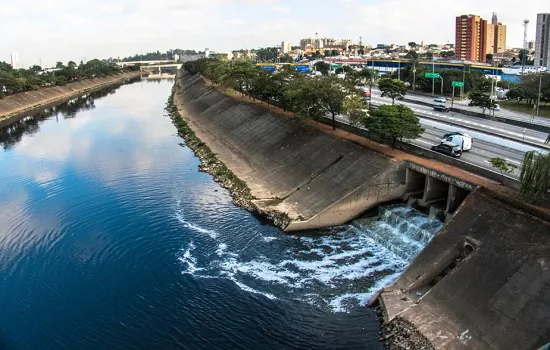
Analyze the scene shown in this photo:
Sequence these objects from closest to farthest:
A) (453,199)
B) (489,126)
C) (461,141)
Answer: (453,199) < (461,141) < (489,126)

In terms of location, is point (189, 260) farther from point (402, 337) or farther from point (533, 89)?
point (533, 89)

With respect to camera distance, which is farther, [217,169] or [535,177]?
[217,169]

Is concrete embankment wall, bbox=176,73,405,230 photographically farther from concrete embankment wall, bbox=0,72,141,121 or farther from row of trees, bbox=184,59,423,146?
concrete embankment wall, bbox=0,72,141,121

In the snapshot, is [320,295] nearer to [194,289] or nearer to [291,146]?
[194,289]

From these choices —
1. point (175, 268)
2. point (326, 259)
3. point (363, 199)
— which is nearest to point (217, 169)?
point (363, 199)

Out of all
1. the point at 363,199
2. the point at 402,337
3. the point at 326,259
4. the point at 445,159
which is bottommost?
the point at 402,337

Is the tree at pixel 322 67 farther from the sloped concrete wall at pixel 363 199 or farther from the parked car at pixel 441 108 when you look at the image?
the sloped concrete wall at pixel 363 199

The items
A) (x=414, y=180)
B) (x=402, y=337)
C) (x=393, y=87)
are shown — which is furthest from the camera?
(x=393, y=87)
